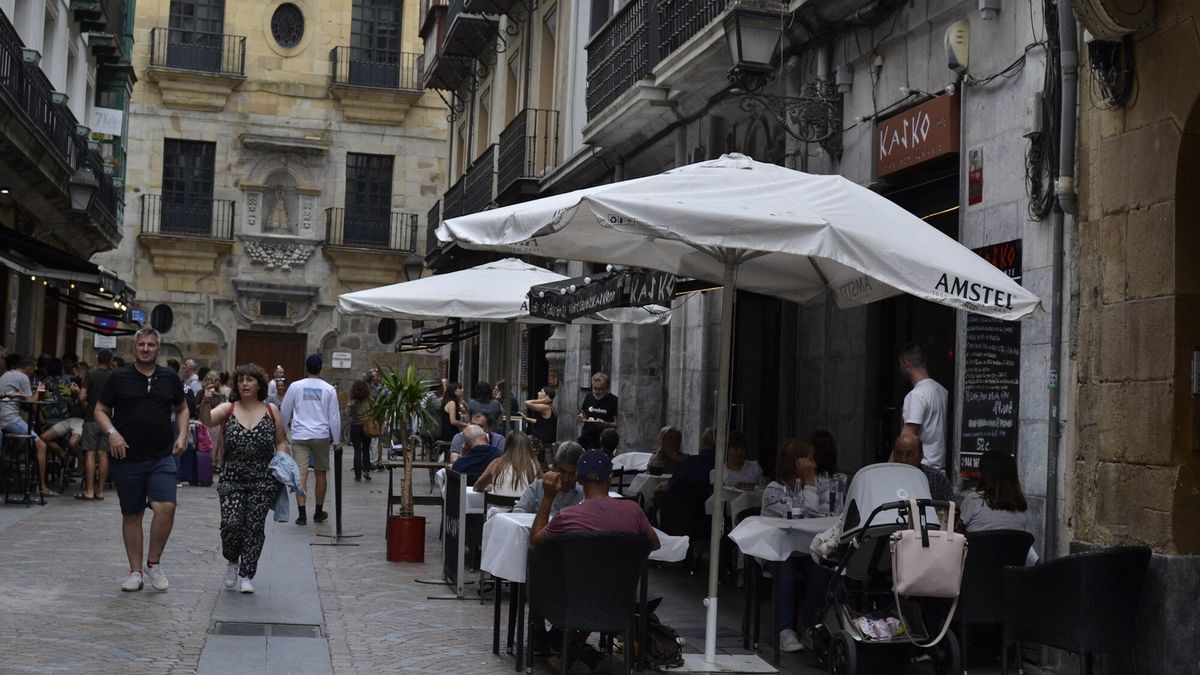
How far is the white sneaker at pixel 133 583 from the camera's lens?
33.5 feet

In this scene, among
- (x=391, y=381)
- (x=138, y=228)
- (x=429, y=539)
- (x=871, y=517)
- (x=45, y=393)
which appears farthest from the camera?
(x=138, y=228)

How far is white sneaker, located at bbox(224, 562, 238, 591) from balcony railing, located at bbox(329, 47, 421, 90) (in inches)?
1206

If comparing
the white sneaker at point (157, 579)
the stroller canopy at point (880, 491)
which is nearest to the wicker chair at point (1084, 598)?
the stroller canopy at point (880, 491)

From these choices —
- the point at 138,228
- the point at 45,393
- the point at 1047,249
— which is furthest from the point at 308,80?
the point at 1047,249

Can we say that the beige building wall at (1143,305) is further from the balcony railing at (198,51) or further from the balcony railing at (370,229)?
the balcony railing at (198,51)

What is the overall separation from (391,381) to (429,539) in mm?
2443

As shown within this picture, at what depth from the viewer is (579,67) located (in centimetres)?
2273

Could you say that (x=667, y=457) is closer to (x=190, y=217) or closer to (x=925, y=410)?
(x=925, y=410)

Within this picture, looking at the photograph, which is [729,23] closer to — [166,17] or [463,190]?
[463,190]

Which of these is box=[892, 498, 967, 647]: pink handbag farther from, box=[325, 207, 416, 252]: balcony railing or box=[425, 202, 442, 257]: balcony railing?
box=[325, 207, 416, 252]: balcony railing

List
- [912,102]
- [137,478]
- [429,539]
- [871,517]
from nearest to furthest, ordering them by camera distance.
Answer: [871,517]
[137,478]
[912,102]
[429,539]

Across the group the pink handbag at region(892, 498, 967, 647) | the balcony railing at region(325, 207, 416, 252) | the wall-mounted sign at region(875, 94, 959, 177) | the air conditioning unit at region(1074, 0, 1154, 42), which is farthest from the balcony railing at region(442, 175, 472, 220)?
the pink handbag at region(892, 498, 967, 647)

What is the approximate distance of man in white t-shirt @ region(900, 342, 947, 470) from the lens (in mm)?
10016

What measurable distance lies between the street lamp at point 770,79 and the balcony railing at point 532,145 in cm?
1020
